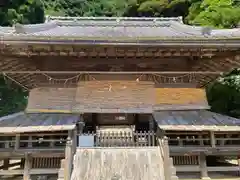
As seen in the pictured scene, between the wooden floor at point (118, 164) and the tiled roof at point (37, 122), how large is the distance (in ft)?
3.45

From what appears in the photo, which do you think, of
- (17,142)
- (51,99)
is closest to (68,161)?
(17,142)

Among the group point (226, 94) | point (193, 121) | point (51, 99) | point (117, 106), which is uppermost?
point (226, 94)

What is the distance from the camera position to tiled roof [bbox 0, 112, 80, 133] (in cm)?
858

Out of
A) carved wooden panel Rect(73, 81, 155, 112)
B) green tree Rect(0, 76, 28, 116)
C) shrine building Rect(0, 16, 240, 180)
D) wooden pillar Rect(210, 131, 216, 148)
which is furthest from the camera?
green tree Rect(0, 76, 28, 116)

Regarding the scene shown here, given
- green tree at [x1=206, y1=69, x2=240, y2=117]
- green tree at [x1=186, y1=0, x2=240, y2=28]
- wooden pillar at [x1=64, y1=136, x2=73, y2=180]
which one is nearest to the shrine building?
wooden pillar at [x1=64, y1=136, x2=73, y2=180]

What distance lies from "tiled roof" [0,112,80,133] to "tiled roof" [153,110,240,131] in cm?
295

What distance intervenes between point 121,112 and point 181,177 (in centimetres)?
298

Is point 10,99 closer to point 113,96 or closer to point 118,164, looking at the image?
point 113,96

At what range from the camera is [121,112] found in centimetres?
1005

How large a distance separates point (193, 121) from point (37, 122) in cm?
515

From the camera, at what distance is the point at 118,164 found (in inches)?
313

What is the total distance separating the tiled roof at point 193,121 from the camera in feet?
28.7

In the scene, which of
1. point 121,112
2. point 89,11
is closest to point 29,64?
point 121,112

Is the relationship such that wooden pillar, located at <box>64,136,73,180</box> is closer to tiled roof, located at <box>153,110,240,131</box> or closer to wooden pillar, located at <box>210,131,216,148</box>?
tiled roof, located at <box>153,110,240,131</box>
